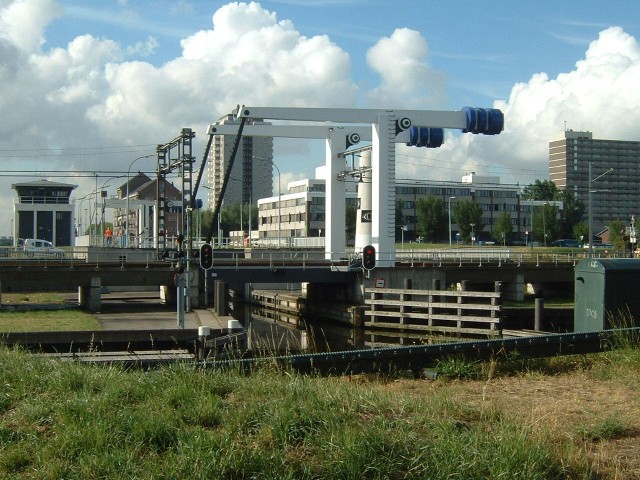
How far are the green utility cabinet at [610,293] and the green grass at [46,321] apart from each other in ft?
55.6

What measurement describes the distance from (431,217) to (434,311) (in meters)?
67.9

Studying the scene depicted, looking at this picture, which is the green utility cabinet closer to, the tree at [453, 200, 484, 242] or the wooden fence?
the wooden fence

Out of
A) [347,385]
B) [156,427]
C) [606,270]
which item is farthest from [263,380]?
[606,270]

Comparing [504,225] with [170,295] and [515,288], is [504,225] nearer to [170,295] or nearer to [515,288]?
[515,288]

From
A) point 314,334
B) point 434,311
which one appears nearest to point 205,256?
point 314,334

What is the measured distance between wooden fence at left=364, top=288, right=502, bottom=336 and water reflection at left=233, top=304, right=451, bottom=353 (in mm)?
754

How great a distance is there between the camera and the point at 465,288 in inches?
1393

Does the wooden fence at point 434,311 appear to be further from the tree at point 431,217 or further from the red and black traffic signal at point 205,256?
the tree at point 431,217

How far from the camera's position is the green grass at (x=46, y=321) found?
27.1 meters

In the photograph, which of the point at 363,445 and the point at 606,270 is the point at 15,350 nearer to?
the point at 363,445

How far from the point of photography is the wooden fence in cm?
3047

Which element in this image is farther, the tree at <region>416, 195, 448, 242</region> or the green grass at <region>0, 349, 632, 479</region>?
the tree at <region>416, 195, 448, 242</region>

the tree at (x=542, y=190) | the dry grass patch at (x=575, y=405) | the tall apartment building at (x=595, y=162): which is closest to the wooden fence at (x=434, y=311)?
the dry grass patch at (x=575, y=405)

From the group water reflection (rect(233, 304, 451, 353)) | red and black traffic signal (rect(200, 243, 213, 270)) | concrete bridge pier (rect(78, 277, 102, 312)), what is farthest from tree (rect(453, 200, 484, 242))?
red and black traffic signal (rect(200, 243, 213, 270))
